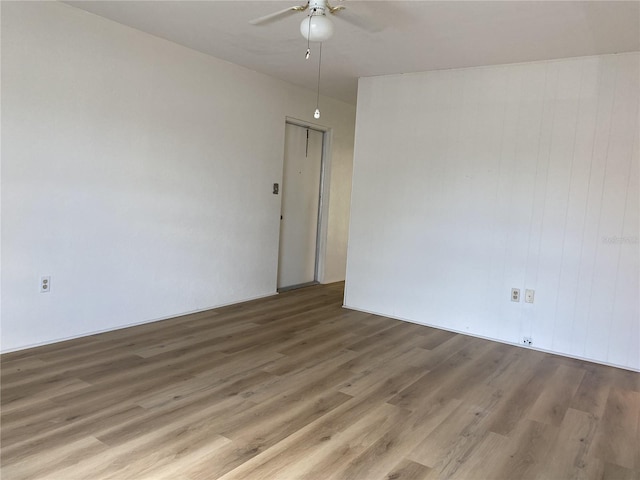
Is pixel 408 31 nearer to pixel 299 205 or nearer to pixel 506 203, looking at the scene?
pixel 506 203

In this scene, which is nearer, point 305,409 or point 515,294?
point 305,409

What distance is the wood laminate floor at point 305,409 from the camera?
1.97 metres

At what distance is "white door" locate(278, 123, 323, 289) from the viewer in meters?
5.34

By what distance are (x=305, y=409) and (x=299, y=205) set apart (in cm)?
337

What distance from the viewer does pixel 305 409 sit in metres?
2.48

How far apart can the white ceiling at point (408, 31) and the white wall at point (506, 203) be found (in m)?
0.29

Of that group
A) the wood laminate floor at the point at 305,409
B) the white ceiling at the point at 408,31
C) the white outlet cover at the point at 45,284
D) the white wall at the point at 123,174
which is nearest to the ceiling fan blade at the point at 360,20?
the white ceiling at the point at 408,31

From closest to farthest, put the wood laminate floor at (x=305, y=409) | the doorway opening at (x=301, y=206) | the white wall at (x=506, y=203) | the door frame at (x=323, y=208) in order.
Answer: the wood laminate floor at (x=305, y=409) < the white wall at (x=506, y=203) < the doorway opening at (x=301, y=206) < the door frame at (x=323, y=208)

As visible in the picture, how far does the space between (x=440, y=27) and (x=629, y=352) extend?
2790 mm

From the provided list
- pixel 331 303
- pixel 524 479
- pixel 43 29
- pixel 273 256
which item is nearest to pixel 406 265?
pixel 331 303

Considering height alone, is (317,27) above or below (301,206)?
above

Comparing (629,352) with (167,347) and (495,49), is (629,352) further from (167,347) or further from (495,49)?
(167,347)

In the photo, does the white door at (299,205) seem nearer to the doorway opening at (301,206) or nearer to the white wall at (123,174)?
the doorway opening at (301,206)

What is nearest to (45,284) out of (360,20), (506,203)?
(360,20)
